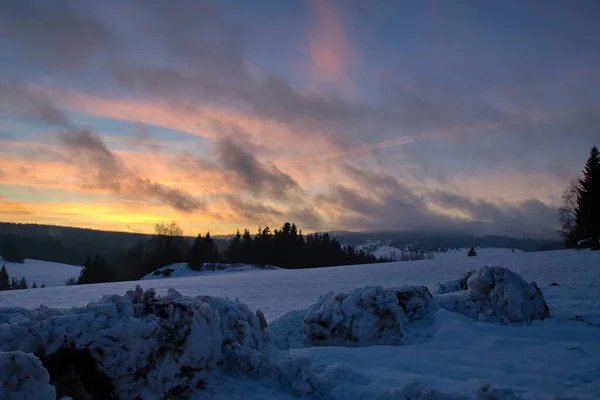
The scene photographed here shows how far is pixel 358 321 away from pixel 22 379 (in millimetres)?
7016

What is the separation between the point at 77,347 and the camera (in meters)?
4.70

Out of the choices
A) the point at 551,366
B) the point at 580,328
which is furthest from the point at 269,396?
the point at 580,328

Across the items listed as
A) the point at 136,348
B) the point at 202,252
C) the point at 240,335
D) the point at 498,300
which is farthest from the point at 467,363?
the point at 202,252

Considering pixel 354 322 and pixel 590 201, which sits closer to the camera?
pixel 354 322

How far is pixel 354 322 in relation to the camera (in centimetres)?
921

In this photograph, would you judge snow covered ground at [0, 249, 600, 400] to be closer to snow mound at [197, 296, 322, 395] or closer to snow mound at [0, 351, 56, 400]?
snow mound at [197, 296, 322, 395]

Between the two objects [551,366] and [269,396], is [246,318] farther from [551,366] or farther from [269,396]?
[551,366]

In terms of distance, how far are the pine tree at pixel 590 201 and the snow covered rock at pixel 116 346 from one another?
50384 millimetres

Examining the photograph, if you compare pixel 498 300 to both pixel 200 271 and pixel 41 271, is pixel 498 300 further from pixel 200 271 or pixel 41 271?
pixel 41 271

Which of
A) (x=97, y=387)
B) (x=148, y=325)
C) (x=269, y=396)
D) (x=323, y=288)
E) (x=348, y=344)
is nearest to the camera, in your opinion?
(x=97, y=387)

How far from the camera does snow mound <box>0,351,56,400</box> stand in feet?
11.1

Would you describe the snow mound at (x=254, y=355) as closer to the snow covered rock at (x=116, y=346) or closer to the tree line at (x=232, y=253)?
the snow covered rock at (x=116, y=346)

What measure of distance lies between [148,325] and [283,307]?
11.0 metres

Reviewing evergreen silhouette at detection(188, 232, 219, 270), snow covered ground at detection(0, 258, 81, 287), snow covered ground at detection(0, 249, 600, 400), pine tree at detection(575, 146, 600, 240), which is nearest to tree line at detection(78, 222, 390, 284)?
evergreen silhouette at detection(188, 232, 219, 270)
